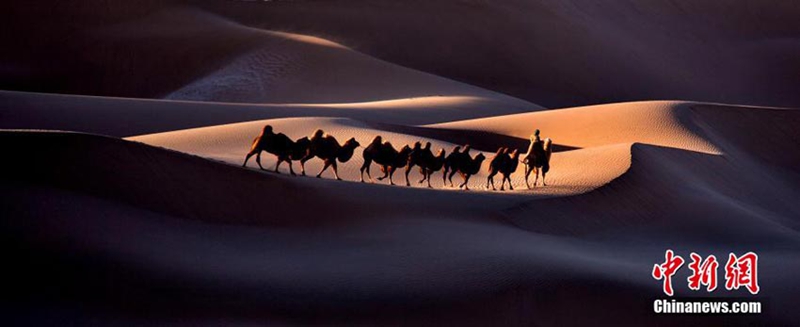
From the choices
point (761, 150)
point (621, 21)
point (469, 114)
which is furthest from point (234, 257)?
point (621, 21)

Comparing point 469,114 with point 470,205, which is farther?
point 469,114

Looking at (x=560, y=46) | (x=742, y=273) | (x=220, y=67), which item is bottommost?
(x=742, y=273)

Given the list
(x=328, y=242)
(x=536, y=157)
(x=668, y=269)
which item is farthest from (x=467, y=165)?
(x=668, y=269)

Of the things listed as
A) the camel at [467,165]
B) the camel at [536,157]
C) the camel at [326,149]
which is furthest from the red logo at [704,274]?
the camel at [326,149]

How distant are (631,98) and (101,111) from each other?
28.6m

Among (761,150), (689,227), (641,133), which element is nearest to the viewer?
(689,227)

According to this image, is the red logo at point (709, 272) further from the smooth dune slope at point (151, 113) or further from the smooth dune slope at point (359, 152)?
the smooth dune slope at point (151, 113)

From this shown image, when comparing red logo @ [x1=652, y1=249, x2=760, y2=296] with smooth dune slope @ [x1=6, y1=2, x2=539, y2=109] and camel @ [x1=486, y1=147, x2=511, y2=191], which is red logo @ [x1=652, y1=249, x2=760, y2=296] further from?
smooth dune slope @ [x1=6, y1=2, x2=539, y2=109]

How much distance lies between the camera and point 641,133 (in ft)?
89.4

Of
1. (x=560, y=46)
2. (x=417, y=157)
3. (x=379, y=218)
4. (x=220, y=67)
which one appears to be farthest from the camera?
(x=560, y=46)

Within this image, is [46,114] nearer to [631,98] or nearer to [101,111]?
[101,111]

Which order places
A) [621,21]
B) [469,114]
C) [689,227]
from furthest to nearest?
[621,21] < [469,114] < [689,227]

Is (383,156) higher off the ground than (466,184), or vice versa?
(383,156)

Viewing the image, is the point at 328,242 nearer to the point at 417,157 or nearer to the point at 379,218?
the point at 379,218
